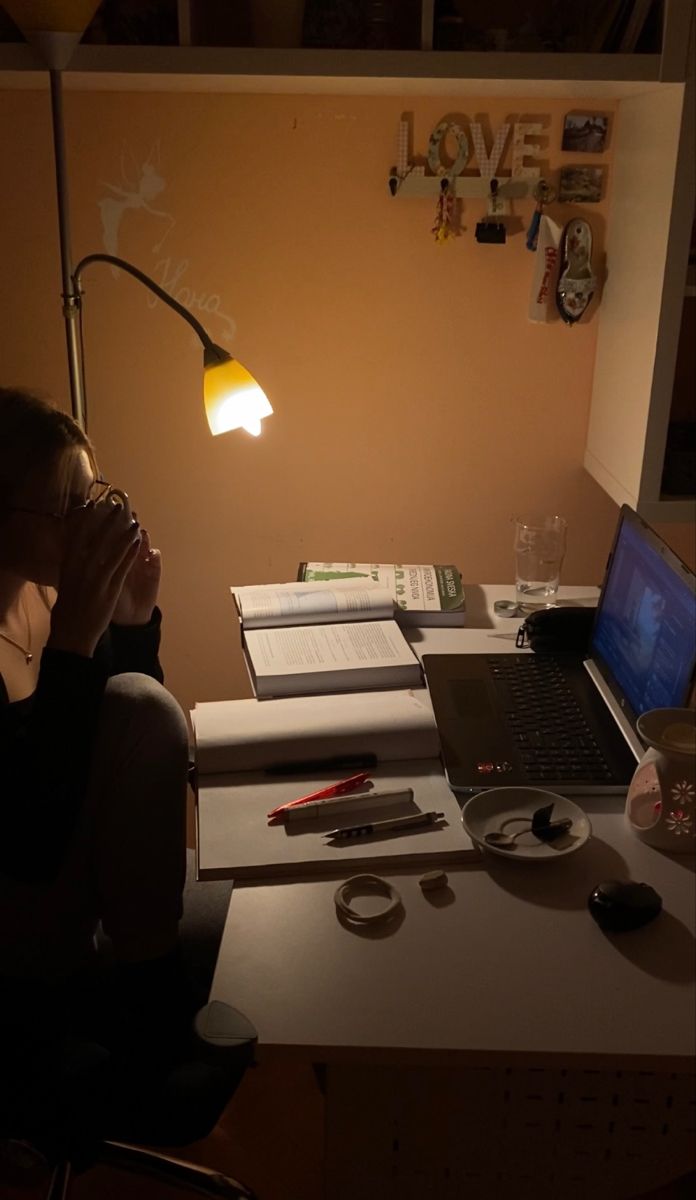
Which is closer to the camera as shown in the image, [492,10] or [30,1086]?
[30,1086]

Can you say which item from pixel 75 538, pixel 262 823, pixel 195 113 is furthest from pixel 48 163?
pixel 262 823

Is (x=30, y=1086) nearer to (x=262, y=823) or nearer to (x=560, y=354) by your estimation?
(x=262, y=823)

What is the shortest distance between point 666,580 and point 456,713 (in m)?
0.34

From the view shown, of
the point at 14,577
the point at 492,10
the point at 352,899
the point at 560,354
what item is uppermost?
the point at 492,10

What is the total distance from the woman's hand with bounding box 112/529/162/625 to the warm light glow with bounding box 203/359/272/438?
0.22m

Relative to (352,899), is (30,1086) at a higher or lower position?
lower

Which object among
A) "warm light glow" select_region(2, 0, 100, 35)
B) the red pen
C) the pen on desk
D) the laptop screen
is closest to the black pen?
the red pen

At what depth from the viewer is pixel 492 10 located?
1914 millimetres

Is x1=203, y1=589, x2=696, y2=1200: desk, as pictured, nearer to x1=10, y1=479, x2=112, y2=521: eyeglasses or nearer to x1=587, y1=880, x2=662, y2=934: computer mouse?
x1=587, y1=880, x2=662, y2=934: computer mouse

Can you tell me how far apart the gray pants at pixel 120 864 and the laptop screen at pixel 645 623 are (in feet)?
2.00

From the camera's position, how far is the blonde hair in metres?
1.40

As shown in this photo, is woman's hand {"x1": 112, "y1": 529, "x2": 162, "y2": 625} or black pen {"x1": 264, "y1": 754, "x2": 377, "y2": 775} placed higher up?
woman's hand {"x1": 112, "y1": 529, "x2": 162, "y2": 625}

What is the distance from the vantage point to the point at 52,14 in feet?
4.91

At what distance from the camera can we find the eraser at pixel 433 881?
1.18 metres
